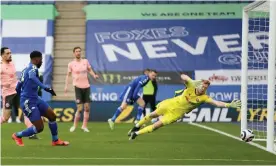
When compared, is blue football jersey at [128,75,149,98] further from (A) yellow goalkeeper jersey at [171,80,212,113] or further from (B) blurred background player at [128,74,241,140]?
(A) yellow goalkeeper jersey at [171,80,212,113]

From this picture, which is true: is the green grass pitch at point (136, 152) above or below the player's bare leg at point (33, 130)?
below

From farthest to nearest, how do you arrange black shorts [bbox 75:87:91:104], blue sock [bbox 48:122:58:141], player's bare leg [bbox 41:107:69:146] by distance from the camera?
black shorts [bbox 75:87:91:104] → blue sock [bbox 48:122:58:141] → player's bare leg [bbox 41:107:69:146]

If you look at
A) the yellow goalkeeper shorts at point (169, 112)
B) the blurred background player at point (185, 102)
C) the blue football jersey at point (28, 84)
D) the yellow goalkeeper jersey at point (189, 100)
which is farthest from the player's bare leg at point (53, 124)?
the yellow goalkeeper jersey at point (189, 100)

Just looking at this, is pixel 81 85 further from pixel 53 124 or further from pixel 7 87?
pixel 53 124

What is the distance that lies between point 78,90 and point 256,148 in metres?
5.49

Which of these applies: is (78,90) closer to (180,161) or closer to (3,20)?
(180,161)

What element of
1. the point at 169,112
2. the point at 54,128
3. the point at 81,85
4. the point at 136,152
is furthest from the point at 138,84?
the point at 136,152

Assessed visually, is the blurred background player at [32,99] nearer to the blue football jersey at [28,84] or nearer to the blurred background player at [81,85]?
the blue football jersey at [28,84]

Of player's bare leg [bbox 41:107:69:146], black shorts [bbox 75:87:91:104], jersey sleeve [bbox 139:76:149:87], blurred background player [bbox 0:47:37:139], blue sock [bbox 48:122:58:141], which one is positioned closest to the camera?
player's bare leg [bbox 41:107:69:146]

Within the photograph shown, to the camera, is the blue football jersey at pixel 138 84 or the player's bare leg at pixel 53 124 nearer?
the player's bare leg at pixel 53 124

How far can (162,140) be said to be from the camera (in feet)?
40.0

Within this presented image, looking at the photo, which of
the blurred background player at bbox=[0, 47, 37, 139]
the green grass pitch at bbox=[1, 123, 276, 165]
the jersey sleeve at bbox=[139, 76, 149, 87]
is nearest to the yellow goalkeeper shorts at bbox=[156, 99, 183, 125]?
the green grass pitch at bbox=[1, 123, 276, 165]

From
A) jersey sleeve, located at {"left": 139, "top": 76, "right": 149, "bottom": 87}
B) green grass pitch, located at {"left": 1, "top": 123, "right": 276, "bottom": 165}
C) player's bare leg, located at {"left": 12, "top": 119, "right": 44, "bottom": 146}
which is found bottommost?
green grass pitch, located at {"left": 1, "top": 123, "right": 276, "bottom": 165}

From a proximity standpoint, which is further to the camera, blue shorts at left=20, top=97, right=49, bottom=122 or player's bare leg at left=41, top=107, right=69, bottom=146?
player's bare leg at left=41, top=107, right=69, bottom=146
